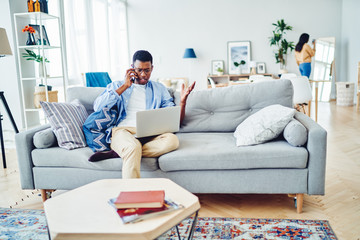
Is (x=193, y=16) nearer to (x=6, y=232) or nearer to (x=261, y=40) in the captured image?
(x=261, y=40)

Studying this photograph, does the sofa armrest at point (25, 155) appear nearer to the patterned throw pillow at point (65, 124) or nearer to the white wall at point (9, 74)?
the patterned throw pillow at point (65, 124)

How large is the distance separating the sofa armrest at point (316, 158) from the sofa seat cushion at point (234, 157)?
0.05 m

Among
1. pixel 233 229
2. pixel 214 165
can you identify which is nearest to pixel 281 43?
pixel 214 165

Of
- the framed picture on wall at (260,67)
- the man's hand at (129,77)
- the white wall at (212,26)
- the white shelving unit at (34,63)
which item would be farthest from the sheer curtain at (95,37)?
the man's hand at (129,77)

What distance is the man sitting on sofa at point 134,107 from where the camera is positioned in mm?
2138

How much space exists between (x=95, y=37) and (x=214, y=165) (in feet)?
16.4

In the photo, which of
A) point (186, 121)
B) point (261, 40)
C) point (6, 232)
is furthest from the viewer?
point (261, 40)

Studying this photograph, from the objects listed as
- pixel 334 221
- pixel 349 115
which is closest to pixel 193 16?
pixel 349 115

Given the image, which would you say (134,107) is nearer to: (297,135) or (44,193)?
(44,193)

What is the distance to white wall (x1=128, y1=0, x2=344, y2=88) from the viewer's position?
737 centimetres

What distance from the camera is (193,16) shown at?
7688mm

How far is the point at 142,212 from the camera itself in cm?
127

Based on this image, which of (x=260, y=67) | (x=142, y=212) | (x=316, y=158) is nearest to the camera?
(x=142, y=212)

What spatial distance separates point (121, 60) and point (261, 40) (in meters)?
3.27
